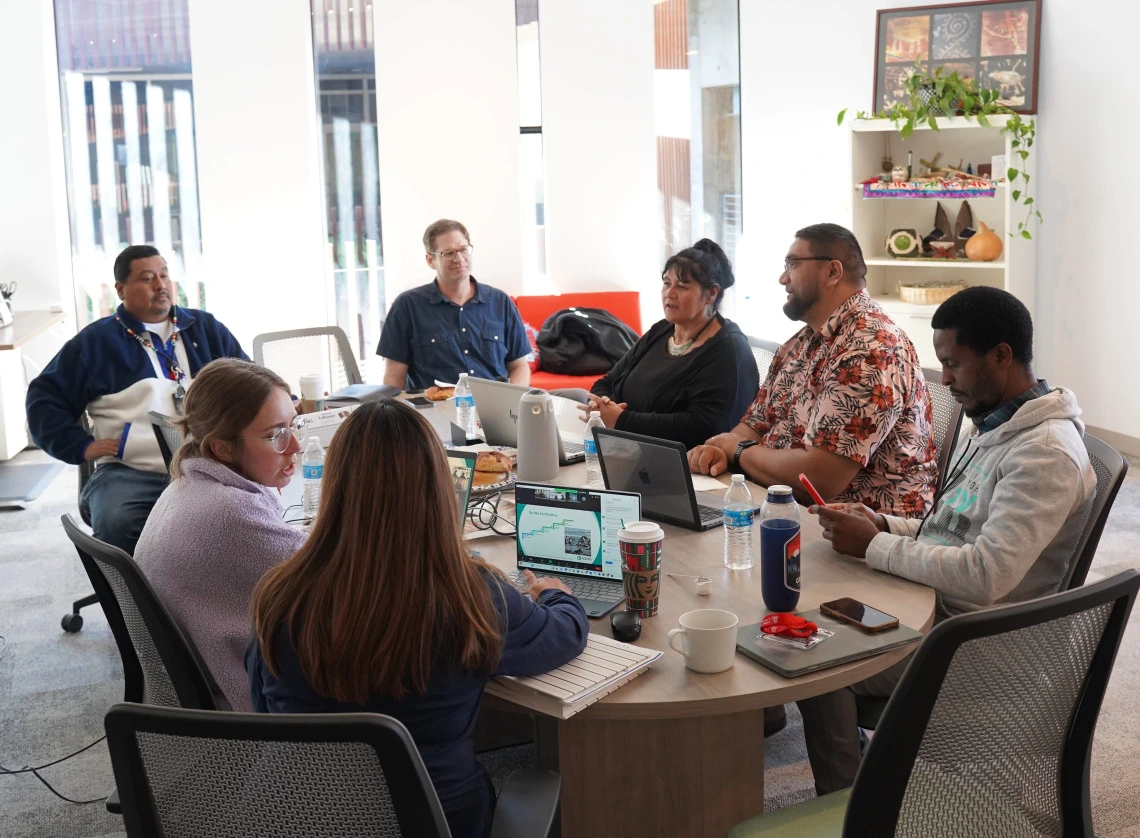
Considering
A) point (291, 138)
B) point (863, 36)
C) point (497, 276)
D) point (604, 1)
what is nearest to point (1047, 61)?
point (863, 36)

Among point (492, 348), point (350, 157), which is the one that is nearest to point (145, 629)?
point (492, 348)

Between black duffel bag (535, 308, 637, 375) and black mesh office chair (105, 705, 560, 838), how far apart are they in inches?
184

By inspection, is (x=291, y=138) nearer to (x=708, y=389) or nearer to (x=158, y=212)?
(x=158, y=212)

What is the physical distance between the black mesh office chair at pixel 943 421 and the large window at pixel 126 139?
4.92 m

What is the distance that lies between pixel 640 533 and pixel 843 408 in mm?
950

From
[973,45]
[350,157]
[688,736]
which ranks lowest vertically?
[688,736]

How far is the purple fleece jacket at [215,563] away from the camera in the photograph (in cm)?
206

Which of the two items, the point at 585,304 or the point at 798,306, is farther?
the point at 585,304

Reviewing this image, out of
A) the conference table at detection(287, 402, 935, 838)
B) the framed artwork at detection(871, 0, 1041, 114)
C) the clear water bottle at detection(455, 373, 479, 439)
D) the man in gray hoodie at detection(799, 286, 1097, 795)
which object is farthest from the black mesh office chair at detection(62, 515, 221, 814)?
the framed artwork at detection(871, 0, 1041, 114)

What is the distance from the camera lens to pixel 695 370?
3541 millimetres

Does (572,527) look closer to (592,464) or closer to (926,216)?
(592,464)

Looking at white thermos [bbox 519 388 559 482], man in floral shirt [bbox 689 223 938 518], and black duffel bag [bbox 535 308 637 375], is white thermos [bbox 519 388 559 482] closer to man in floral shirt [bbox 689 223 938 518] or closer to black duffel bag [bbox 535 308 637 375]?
man in floral shirt [bbox 689 223 938 518]

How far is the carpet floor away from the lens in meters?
2.72

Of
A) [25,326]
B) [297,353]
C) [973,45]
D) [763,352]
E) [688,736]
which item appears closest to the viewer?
[688,736]
